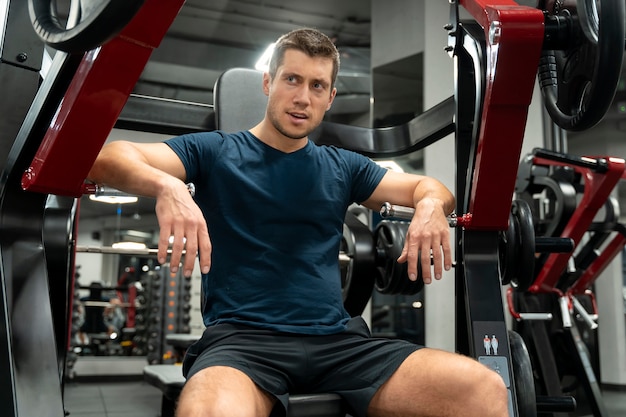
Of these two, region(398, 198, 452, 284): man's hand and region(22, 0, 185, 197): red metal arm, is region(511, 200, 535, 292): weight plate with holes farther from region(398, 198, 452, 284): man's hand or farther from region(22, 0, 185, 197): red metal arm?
region(22, 0, 185, 197): red metal arm

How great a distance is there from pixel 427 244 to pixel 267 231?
0.44 meters

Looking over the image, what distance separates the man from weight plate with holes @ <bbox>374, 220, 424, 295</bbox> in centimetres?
53

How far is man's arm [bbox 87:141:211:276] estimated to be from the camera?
1.26 m

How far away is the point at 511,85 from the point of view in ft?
5.54

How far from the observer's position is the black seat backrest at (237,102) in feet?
7.98

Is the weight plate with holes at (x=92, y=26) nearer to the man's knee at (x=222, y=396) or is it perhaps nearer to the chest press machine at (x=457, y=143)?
the chest press machine at (x=457, y=143)

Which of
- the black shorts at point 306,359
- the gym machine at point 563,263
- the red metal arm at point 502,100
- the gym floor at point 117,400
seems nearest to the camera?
the black shorts at point 306,359

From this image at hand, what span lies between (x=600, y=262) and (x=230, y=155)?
11.6 feet

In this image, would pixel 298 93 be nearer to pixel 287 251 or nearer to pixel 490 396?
pixel 287 251

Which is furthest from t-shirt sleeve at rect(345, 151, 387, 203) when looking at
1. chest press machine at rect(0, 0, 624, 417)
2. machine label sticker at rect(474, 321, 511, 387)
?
machine label sticker at rect(474, 321, 511, 387)

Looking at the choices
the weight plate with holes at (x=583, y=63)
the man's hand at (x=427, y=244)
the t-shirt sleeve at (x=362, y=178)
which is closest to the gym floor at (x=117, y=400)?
the t-shirt sleeve at (x=362, y=178)

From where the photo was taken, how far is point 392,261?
2529mm

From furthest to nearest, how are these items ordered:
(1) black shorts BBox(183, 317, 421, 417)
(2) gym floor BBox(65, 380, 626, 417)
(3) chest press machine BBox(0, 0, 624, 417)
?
→ 1. (2) gym floor BBox(65, 380, 626, 417)
2. (1) black shorts BBox(183, 317, 421, 417)
3. (3) chest press machine BBox(0, 0, 624, 417)

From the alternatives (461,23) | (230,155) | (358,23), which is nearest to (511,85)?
(461,23)
